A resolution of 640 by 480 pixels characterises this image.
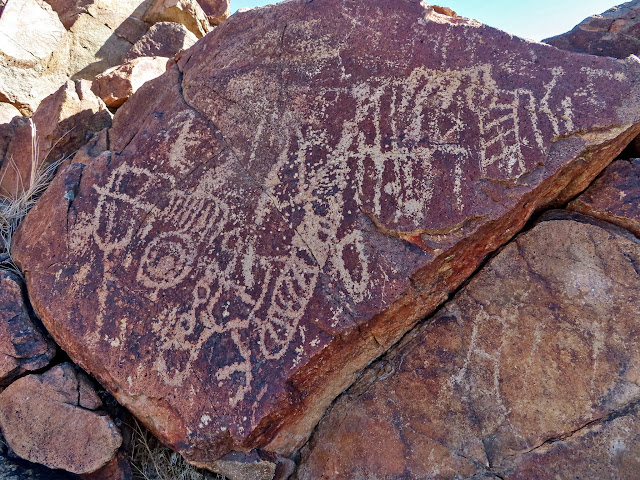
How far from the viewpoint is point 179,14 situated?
4.66 metres

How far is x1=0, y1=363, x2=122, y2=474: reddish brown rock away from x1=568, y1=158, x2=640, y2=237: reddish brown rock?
90.7 inches

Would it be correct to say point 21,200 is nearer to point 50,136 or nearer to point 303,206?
point 50,136

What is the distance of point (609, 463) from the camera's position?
1890 mm

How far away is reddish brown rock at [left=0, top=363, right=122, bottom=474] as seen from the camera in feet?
7.00

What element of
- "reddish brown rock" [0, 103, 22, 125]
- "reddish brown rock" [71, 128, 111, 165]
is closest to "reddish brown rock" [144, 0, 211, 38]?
"reddish brown rock" [0, 103, 22, 125]

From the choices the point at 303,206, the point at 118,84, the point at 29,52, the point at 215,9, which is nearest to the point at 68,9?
the point at 29,52

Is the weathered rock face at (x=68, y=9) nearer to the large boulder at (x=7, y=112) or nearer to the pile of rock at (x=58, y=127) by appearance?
the pile of rock at (x=58, y=127)

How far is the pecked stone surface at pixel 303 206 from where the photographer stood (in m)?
2.00

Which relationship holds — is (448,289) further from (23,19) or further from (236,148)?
(23,19)

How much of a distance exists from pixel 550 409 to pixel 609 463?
262mm

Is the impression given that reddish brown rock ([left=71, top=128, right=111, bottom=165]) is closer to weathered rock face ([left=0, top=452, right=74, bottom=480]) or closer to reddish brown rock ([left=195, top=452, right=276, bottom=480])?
weathered rock face ([left=0, top=452, right=74, bottom=480])

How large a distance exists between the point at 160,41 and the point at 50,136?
68.3 inches

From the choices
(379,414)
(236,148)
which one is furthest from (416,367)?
(236,148)

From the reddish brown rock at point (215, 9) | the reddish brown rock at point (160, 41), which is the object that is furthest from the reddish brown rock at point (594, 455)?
the reddish brown rock at point (215, 9)
